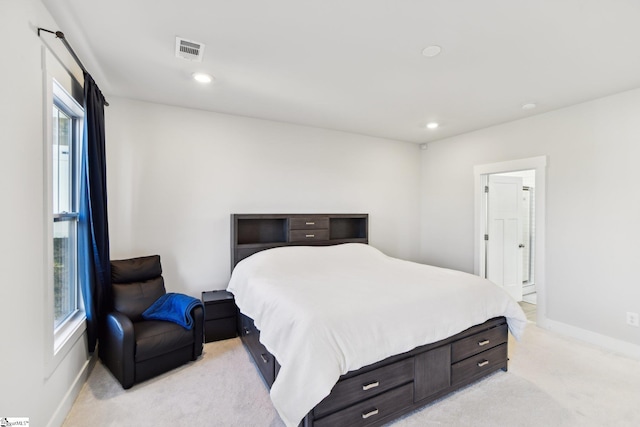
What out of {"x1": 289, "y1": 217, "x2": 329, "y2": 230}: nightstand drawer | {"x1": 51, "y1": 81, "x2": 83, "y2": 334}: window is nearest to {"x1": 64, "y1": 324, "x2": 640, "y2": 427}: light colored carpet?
{"x1": 51, "y1": 81, "x2": 83, "y2": 334}: window

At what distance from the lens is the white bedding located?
1.66 meters

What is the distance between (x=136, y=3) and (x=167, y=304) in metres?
2.41

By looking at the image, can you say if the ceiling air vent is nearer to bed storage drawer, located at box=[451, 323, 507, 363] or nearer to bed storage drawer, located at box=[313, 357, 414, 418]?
bed storage drawer, located at box=[313, 357, 414, 418]

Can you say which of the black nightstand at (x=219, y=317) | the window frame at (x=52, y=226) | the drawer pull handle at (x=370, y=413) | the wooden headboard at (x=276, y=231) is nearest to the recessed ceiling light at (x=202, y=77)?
the window frame at (x=52, y=226)

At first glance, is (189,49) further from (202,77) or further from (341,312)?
(341,312)

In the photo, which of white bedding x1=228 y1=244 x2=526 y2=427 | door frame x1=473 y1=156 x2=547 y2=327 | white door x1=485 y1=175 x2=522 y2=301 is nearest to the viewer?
white bedding x1=228 y1=244 x2=526 y2=427

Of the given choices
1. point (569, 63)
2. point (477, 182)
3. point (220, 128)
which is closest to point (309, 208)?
point (220, 128)

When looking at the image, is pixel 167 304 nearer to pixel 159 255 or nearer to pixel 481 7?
pixel 159 255

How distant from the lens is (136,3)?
1.73 meters

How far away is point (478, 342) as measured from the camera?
2379 millimetres

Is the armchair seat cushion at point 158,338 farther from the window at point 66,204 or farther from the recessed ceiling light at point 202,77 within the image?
the recessed ceiling light at point 202,77

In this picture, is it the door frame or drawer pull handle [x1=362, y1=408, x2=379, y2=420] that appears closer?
drawer pull handle [x1=362, y1=408, x2=379, y2=420]

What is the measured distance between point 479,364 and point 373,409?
1.09 meters

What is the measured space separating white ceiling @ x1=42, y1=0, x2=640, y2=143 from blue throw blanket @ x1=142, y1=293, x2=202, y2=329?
2071 millimetres
